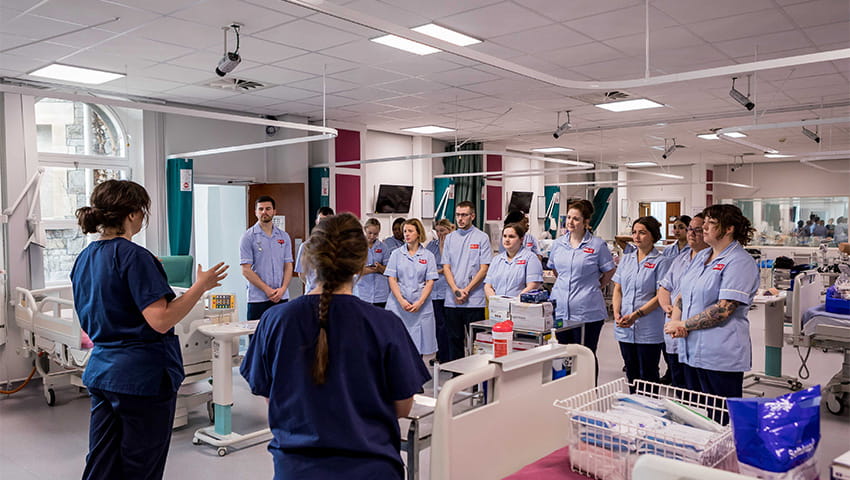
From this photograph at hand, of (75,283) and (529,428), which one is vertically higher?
(75,283)

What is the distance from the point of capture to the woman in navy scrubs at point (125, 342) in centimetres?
215

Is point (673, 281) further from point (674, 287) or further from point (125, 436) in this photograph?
point (125, 436)

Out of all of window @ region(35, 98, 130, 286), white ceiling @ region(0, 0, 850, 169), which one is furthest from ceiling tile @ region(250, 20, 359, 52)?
window @ region(35, 98, 130, 286)

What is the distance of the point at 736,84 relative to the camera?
6.17m

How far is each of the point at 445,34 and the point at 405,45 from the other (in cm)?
39

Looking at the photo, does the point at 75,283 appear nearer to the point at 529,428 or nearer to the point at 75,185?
the point at 529,428

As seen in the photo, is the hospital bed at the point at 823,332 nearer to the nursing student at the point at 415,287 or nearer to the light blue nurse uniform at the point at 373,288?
the nursing student at the point at 415,287

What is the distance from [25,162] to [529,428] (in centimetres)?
552

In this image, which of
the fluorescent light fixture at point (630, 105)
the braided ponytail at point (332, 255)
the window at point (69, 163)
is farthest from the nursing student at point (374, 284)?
the braided ponytail at point (332, 255)

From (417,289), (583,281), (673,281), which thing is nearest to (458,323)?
(417,289)

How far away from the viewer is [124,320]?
2172 millimetres

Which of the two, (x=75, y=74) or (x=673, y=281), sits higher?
(x=75, y=74)

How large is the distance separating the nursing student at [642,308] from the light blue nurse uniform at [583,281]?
151mm

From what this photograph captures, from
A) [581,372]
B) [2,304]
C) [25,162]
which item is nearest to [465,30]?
[581,372]
